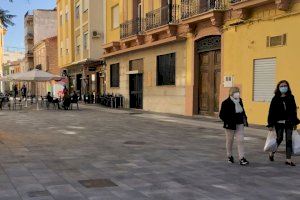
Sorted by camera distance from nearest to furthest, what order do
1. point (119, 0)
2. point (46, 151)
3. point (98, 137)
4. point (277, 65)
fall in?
1. point (46, 151)
2. point (98, 137)
3. point (277, 65)
4. point (119, 0)

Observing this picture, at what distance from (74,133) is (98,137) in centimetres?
130

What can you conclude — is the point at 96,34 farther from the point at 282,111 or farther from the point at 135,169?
Answer: the point at 135,169

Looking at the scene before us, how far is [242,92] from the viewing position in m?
17.0

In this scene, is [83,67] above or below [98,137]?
above

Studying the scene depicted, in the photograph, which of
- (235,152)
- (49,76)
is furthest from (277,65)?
(49,76)

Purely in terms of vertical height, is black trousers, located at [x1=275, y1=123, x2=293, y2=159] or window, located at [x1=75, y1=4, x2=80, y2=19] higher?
window, located at [x1=75, y1=4, x2=80, y2=19]

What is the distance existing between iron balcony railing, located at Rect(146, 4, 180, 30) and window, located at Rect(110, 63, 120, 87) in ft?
21.4

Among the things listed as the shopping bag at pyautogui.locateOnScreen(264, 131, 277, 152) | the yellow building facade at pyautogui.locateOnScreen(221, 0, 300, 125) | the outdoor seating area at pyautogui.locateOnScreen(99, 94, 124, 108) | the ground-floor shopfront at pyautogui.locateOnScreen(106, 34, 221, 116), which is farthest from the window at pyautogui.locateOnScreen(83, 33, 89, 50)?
the shopping bag at pyautogui.locateOnScreen(264, 131, 277, 152)

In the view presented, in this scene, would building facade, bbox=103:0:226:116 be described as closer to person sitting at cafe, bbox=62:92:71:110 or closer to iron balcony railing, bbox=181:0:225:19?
iron balcony railing, bbox=181:0:225:19

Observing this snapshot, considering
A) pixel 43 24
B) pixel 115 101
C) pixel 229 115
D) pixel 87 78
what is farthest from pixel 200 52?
pixel 43 24

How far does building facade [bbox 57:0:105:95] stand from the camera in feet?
118

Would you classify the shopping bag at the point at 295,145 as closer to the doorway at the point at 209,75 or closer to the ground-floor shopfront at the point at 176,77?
the ground-floor shopfront at the point at 176,77

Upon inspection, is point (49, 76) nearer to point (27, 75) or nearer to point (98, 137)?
point (27, 75)

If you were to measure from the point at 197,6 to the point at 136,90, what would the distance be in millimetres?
9131
